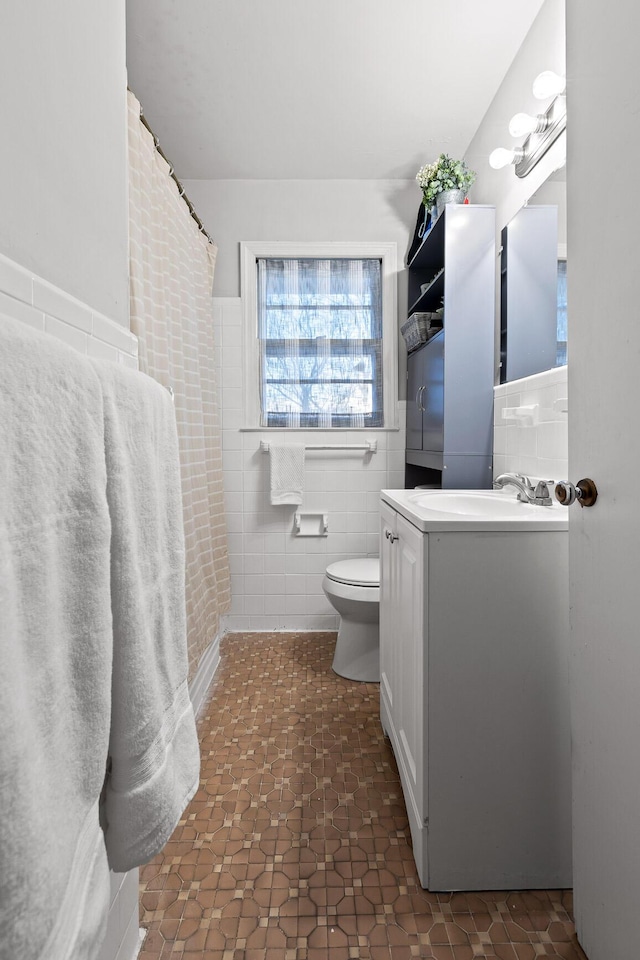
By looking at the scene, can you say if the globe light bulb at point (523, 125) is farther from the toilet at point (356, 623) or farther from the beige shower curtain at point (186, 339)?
the toilet at point (356, 623)

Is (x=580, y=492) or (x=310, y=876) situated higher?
(x=580, y=492)

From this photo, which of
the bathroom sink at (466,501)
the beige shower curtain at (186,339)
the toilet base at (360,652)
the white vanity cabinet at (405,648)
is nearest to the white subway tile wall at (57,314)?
the beige shower curtain at (186,339)

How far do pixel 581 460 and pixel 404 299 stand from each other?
2.07 meters

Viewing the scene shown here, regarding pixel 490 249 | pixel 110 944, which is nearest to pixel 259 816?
pixel 110 944

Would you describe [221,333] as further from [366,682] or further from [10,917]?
[10,917]

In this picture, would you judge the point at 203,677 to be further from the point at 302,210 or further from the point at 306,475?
the point at 302,210

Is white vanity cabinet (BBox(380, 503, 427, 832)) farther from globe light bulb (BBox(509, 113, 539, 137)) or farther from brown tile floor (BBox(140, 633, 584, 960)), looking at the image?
globe light bulb (BBox(509, 113, 539, 137))

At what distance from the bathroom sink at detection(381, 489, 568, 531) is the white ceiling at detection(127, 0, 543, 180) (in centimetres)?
162

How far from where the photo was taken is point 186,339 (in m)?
2.04

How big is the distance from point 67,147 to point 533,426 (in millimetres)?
1475

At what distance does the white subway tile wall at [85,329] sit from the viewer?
1.84 ft

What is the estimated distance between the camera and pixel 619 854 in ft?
2.82

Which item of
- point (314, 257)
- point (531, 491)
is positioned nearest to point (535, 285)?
point (531, 491)

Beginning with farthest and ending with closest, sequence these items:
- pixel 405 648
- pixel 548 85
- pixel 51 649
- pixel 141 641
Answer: pixel 548 85 → pixel 405 648 → pixel 141 641 → pixel 51 649
